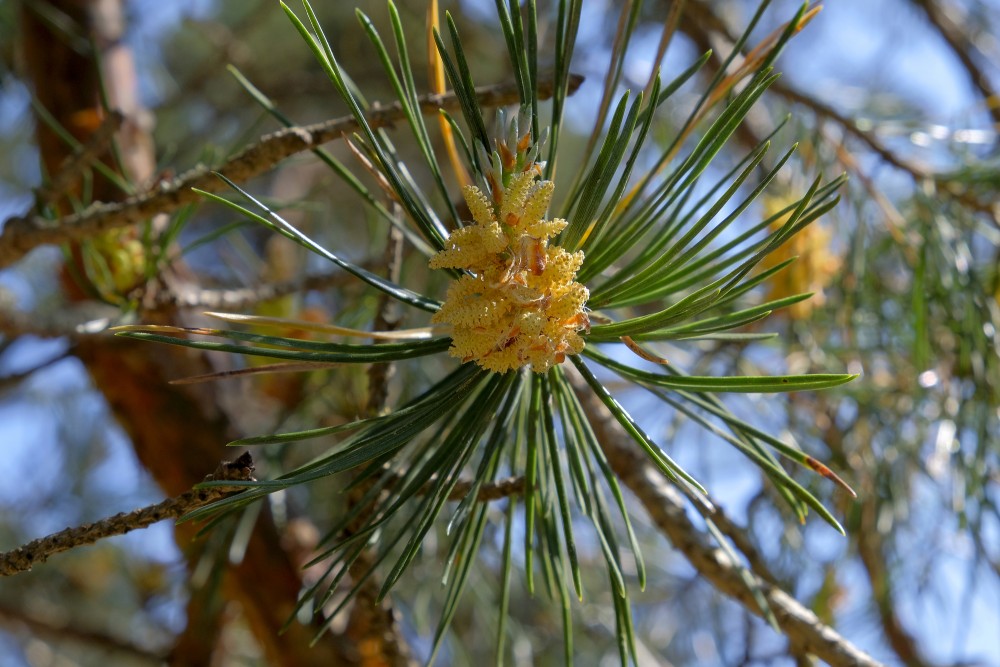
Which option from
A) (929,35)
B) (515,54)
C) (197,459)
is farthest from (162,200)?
(929,35)

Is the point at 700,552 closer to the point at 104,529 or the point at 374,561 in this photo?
the point at 374,561

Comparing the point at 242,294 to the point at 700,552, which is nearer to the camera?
the point at 700,552

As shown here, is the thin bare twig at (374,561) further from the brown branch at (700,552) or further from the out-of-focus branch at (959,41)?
the out-of-focus branch at (959,41)

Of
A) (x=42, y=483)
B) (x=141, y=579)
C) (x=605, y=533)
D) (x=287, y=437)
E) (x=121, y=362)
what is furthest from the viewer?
(x=42, y=483)

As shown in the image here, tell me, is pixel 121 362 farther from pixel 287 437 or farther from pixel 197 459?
pixel 287 437

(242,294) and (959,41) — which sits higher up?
(959,41)

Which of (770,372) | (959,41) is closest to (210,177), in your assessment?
(770,372)

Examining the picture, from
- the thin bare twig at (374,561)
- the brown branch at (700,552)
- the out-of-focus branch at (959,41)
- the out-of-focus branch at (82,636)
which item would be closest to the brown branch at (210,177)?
the thin bare twig at (374,561)

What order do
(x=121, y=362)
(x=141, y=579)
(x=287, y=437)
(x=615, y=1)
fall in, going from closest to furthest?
(x=287, y=437)
(x=121, y=362)
(x=615, y=1)
(x=141, y=579)
